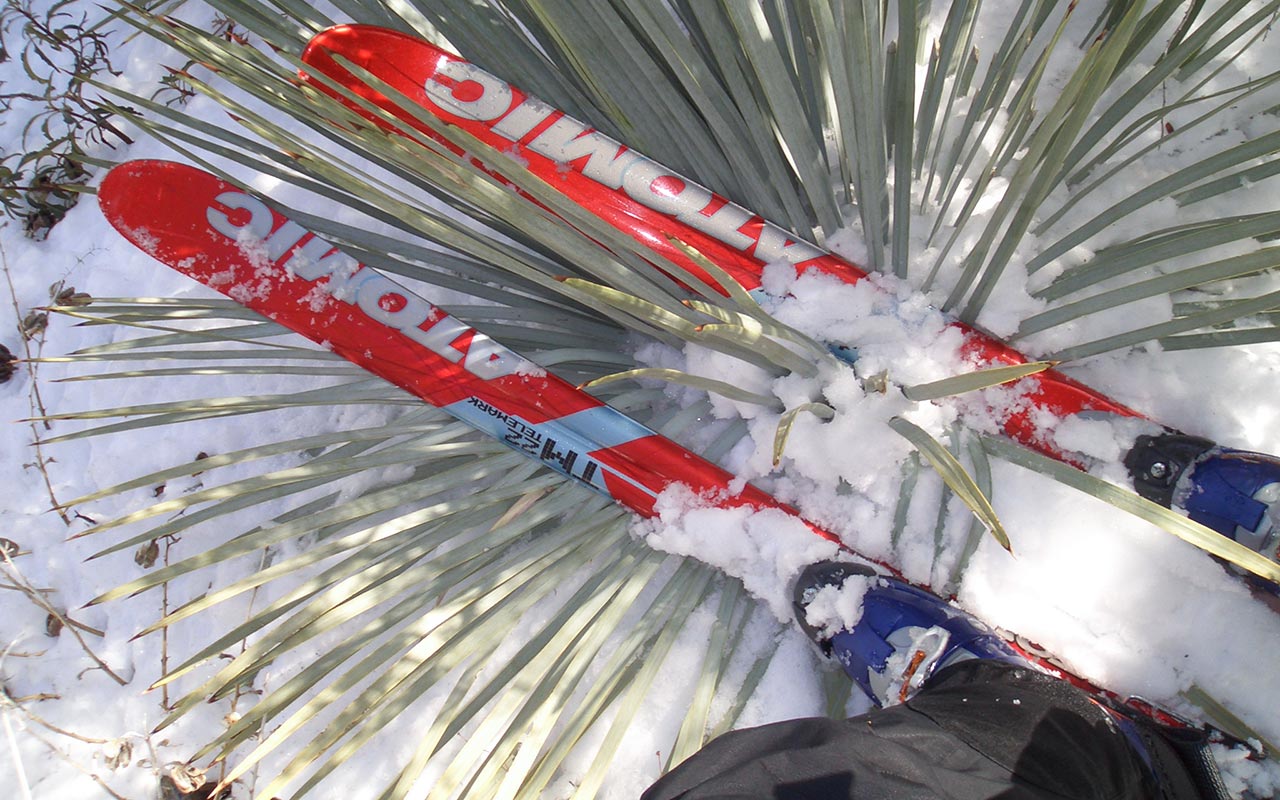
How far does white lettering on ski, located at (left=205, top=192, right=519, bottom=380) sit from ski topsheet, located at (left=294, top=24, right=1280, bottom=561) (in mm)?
190

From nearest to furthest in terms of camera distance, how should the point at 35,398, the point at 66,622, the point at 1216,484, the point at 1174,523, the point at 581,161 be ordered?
the point at 1174,523, the point at 1216,484, the point at 581,161, the point at 66,622, the point at 35,398

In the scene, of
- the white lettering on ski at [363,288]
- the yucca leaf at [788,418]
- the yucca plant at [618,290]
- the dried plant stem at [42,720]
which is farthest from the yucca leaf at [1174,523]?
the dried plant stem at [42,720]

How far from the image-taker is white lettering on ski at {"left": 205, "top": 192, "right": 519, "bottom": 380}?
3.27 ft

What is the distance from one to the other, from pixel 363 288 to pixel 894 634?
790 millimetres

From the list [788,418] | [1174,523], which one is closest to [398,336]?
[788,418]

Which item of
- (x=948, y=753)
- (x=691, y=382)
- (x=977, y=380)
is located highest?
(x=977, y=380)

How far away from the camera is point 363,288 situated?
1037 mm

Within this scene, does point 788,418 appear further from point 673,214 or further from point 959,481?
point 673,214

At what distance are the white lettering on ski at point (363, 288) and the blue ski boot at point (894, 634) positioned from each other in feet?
1.52

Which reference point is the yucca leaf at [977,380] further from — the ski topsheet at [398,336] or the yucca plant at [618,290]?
the ski topsheet at [398,336]

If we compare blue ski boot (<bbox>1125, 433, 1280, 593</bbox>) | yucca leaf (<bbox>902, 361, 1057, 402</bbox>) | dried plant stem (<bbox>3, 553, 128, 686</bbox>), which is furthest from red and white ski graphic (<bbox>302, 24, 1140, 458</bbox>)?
dried plant stem (<bbox>3, 553, 128, 686</bbox>)

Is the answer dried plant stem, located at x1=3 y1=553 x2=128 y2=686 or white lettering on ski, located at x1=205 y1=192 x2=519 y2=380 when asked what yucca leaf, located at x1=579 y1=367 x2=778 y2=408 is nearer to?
white lettering on ski, located at x1=205 y1=192 x2=519 y2=380

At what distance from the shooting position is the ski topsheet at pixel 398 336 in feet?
3.21

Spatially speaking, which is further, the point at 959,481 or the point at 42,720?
the point at 42,720
